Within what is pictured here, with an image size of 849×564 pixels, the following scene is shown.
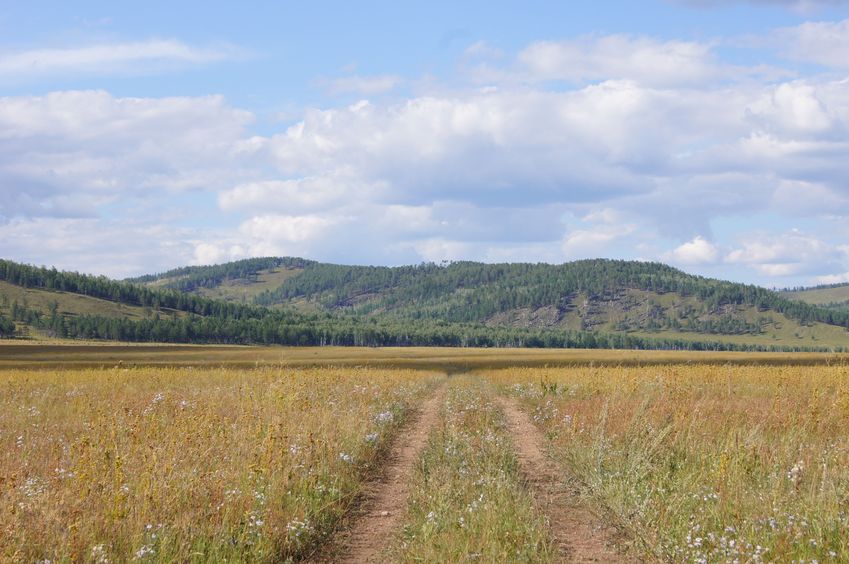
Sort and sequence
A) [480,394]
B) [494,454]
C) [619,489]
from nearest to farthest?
[619,489]
[494,454]
[480,394]

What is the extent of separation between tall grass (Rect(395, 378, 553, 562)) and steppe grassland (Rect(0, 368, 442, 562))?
1298 millimetres

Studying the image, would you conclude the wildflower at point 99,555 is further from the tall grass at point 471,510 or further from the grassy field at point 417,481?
the tall grass at point 471,510

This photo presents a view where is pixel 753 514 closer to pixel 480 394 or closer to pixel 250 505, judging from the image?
pixel 250 505

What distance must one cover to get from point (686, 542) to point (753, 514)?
1.38 meters

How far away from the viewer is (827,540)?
8.11 metres

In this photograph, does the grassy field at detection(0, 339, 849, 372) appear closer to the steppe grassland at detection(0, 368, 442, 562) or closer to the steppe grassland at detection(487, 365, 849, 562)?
the steppe grassland at detection(487, 365, 849, 562)

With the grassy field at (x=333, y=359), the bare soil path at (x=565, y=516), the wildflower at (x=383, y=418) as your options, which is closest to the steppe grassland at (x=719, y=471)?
the bare soil path at (x=565, y=516)

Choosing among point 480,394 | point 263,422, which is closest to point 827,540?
point 263,422

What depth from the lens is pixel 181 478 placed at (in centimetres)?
985

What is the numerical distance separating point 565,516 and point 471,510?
166 cm

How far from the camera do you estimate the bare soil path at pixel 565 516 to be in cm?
852

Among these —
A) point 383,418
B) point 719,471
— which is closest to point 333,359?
point 383,418

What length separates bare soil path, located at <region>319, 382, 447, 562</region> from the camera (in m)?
8.82

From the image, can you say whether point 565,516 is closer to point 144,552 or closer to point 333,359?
point 144,552
